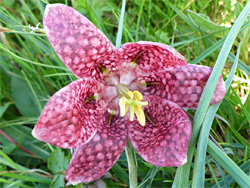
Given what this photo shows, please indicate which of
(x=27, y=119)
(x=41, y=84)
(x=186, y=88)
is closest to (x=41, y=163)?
(x=27, y=119)

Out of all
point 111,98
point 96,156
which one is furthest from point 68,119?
point 111,98

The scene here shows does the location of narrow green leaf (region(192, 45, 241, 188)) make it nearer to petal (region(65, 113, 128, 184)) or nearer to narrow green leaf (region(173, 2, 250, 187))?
narrow green leaf (region(173, 2, 250, 187))

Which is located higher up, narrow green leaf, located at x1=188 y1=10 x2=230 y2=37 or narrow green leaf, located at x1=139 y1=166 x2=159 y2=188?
narrow green leaf, located at x1=188 y1=10 x2=230 y2=37

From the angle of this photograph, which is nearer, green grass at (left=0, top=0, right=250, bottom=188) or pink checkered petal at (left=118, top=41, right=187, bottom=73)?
pink checkered petal at (left=118, top=41, right=187, bottom=73)

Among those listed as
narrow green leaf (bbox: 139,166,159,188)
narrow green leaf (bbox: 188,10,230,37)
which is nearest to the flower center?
narrow green leaf (bbox: 139,166,159,188)

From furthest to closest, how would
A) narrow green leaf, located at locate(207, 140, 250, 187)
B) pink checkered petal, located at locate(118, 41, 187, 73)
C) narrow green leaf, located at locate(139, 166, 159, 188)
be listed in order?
narrow green leaf, located at locate(139, 166, 159, 188) → pink checkered petal, located at locate(118, 41, 187, 73) → narrow green leaf, located at locate(207, 140, 250, 187)

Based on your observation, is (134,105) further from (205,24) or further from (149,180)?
(205,24)
